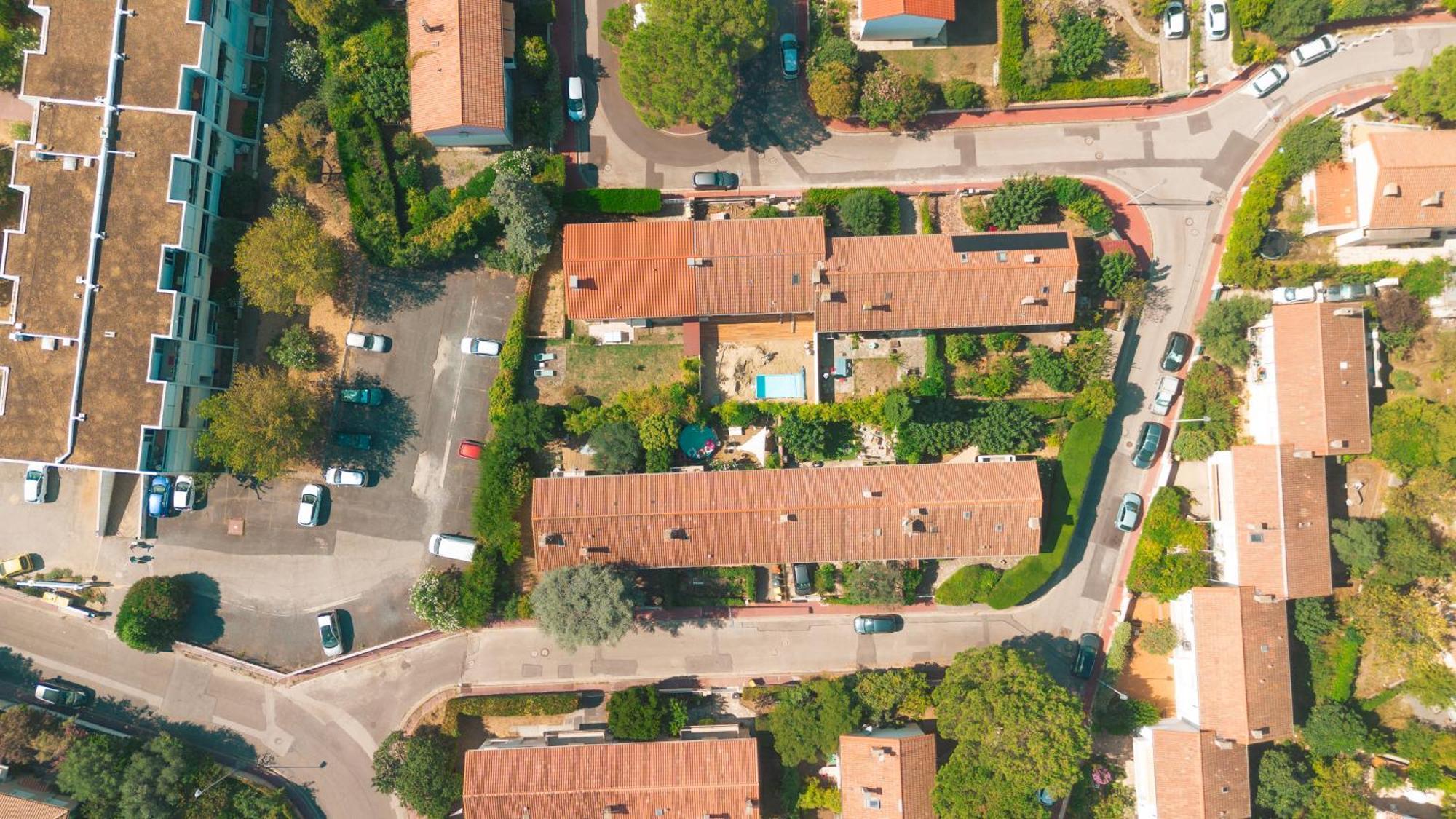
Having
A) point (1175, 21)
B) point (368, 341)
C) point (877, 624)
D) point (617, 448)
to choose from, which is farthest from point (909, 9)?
point (368, 341)

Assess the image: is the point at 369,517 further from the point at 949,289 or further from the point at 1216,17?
the point at 1216,17

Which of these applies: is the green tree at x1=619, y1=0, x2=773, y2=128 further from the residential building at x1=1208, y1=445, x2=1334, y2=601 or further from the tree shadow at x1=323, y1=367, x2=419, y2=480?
the residential building at x1=1208, y1=445, x2=1334, y2=601

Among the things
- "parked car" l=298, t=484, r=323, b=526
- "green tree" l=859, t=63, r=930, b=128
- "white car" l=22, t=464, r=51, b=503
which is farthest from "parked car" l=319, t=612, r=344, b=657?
"green tree" l=859, t=63, r=930, b=128

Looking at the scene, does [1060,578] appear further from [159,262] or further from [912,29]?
[159,262]

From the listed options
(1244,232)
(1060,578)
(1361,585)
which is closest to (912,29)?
(1244,232)

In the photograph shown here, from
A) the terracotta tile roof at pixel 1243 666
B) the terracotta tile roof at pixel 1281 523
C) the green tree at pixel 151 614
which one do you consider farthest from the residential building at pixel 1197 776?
the green tree at pixel 151 614

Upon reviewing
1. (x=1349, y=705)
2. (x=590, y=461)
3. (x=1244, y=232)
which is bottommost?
(x=1349, y=705)
